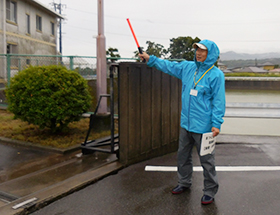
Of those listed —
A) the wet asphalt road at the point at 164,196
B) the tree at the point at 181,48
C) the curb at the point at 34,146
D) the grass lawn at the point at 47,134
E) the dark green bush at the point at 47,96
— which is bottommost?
the wet asphalt road at the point at 164,196

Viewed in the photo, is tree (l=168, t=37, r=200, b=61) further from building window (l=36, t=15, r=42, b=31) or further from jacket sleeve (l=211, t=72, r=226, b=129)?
building window (l=36, t=15, r=42, b=31)

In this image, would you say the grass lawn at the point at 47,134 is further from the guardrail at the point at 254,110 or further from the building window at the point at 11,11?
the building window at the point at 11,11

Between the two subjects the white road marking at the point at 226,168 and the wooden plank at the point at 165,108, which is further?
the wooden plank at the point at 165,108

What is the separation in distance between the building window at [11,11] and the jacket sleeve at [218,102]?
21.4 metres

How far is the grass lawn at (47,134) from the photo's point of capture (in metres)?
6.05

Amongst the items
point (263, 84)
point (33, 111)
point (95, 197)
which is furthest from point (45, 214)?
point (263, 84)

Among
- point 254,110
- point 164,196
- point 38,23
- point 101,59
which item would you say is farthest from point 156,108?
point 38,23

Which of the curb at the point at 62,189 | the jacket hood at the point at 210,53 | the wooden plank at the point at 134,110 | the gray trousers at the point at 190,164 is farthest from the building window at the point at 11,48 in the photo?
the jacket hood at the point at 210,53

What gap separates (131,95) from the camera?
462 cm

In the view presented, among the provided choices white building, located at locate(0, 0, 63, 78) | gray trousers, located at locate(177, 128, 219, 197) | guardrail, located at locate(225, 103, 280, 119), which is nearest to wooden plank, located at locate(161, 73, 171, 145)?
gray trousers, located at locate(177, 128, 219, 197)

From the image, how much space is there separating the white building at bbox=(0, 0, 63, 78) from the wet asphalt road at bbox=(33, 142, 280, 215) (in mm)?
18685

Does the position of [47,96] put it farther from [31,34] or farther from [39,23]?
[39,23]

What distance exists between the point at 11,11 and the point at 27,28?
8.12 ft

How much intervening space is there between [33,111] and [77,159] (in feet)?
4.61
